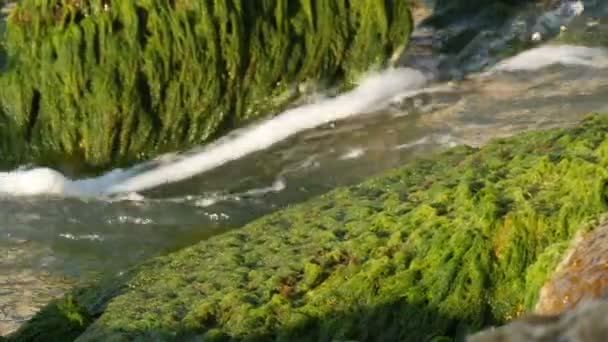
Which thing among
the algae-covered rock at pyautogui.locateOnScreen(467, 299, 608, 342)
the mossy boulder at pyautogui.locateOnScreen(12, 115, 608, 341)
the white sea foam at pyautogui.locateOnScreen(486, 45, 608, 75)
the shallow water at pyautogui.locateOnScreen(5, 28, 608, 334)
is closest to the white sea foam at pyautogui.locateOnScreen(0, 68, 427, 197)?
the shallow water at pyautogui.locateOnScreen(5, 28, 608, 334)

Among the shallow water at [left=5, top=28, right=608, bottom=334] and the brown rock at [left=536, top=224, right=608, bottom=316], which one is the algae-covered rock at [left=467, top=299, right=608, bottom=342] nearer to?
the brown rock at [left=536, top=224, right=608, bottom=316]

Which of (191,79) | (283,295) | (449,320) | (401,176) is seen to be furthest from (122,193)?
(449,320)

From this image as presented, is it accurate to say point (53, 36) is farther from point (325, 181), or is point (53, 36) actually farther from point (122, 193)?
point (325, 181)

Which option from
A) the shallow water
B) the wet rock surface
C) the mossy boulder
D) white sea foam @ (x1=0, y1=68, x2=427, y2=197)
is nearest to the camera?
the mossy boulder

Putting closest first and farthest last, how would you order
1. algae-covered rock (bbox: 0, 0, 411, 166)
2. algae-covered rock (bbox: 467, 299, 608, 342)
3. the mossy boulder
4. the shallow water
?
algae-covered rock (bbox: 467, 299, 608, 342) → the mossy boulder → the shallow water → algae-covered rock (bbox: 0, 0, 411, 166)

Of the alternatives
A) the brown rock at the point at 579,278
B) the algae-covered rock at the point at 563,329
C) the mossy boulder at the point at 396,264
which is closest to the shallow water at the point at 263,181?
the mossy boulder at the point at 396,264

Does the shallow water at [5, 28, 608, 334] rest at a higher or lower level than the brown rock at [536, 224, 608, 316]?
lower
